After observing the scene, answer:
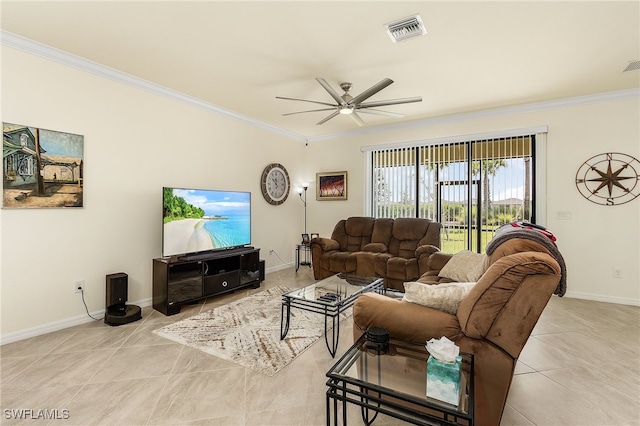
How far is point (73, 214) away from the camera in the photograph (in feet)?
9.53

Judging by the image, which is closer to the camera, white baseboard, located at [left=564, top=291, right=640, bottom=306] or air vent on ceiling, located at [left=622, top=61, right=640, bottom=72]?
air vent on ceiling, located at [left=622, top=61, right=640, bottom=72]

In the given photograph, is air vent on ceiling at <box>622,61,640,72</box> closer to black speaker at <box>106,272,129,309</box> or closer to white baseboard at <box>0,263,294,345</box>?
black speaker at <box>106,272,129,309</box>

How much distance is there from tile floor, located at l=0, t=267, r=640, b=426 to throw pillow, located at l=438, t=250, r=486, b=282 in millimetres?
735

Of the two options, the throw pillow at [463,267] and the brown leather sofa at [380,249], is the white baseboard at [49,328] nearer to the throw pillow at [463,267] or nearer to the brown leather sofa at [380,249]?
the brown leather sofa at [380,249]

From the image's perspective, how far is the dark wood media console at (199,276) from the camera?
3.22 m

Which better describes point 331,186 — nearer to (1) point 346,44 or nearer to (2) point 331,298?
(1) point 346,44

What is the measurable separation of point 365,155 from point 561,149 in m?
2.90

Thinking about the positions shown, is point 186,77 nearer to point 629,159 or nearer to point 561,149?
point 561,149

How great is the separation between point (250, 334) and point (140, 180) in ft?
7.25

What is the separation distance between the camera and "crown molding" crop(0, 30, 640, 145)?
8.69 feet

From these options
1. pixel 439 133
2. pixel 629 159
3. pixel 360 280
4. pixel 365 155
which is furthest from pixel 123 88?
pixel 629 159

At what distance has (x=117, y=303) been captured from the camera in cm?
300

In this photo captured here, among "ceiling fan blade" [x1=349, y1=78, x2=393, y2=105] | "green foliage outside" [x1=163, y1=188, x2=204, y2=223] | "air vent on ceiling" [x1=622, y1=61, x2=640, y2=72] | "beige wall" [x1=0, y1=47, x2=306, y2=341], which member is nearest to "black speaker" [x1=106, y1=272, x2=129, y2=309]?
"beige wall" [x1=0, y1=47, x2=306, y2=341]

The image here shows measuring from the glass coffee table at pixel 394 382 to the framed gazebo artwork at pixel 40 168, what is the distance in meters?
3.07
